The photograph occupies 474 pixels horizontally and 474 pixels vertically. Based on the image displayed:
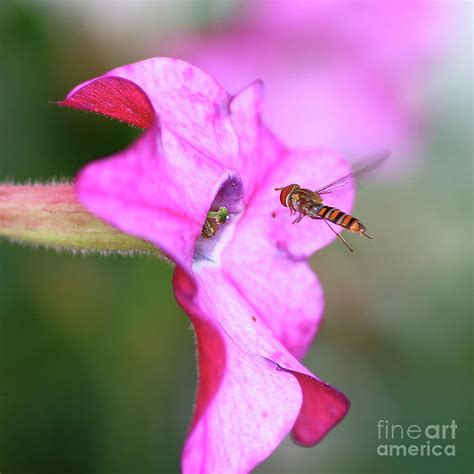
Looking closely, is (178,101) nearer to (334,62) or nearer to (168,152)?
(168,152)

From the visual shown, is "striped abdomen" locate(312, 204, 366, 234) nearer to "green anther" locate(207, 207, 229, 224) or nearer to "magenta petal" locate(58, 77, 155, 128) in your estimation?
"green anther" locate(207, 207, 229, 224)

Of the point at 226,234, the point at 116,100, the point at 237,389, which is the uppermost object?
the point at 116,100

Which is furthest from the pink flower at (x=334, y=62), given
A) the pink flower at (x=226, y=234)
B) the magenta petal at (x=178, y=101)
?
the magenta petal at (x=178, y=101)

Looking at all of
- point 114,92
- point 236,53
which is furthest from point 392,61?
point 114,92

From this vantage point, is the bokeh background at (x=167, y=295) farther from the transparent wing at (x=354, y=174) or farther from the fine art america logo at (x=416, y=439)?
the transparent wing at (x=354, y=174)

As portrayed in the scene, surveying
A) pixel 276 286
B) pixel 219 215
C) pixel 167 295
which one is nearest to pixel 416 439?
pixel 167 295

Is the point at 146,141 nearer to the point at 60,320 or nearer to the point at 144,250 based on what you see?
the point at 144,250
